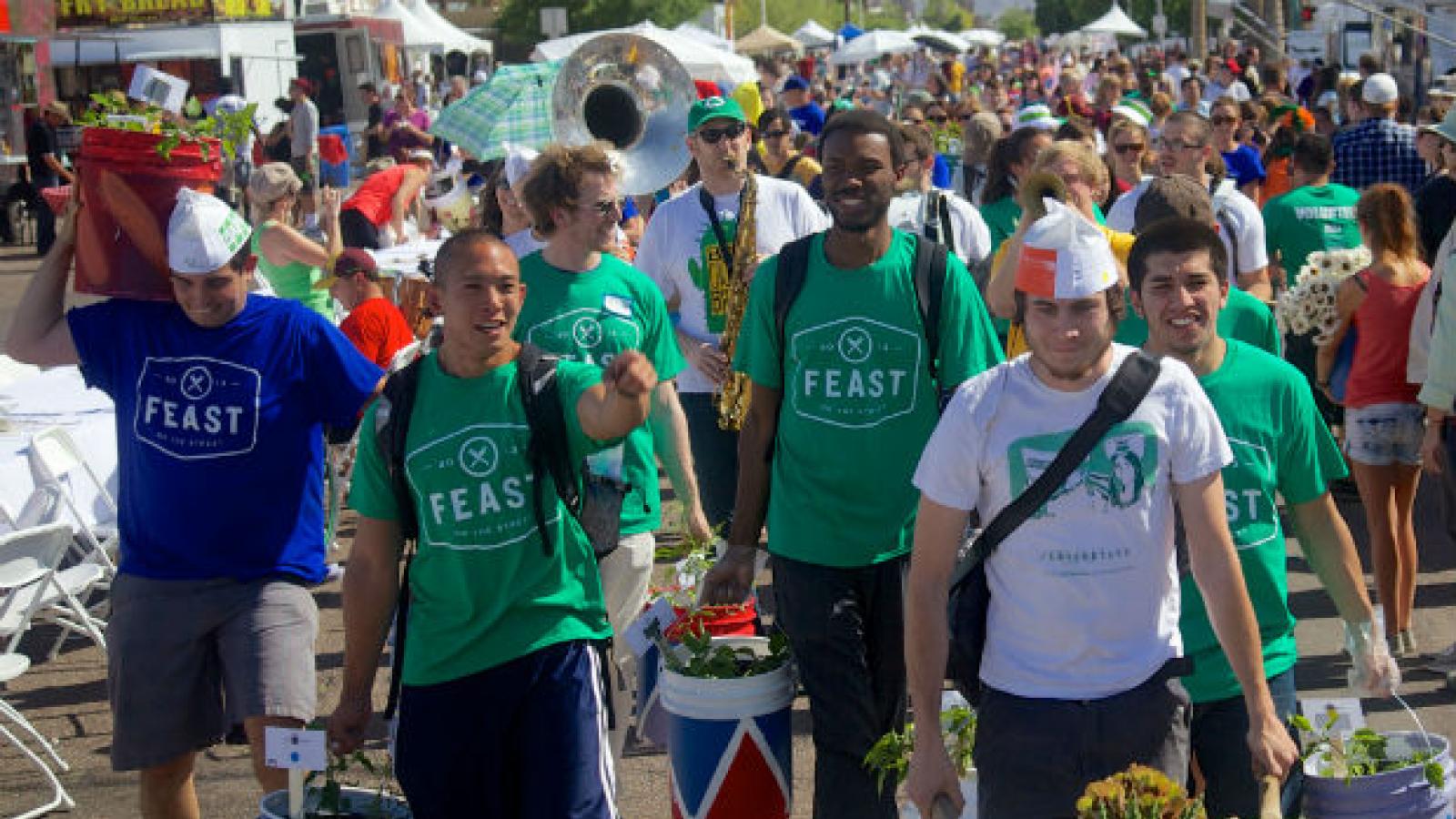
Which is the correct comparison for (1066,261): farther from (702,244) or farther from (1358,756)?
(702,244)

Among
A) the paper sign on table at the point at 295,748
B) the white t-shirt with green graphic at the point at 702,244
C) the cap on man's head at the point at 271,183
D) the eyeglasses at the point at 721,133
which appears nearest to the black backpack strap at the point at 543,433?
the paper sign on table at the point at 295,748

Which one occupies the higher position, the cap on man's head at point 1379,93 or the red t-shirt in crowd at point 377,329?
the cap on man's head at point 1379,93

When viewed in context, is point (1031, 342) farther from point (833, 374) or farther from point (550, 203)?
point (550, 203)

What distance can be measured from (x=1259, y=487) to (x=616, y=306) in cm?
209

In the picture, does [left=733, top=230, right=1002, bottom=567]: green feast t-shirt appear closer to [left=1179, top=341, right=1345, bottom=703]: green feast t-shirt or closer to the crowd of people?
the crowd of people

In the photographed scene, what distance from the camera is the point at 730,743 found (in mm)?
5039

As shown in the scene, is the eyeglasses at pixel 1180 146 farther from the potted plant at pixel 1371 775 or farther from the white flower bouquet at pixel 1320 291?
the potted plant at pixel 1371 775

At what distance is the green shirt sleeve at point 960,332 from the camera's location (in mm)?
4934

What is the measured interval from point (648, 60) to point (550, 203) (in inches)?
207

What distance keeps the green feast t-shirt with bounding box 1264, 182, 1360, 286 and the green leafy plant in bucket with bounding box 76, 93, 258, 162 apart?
6198 millimetres

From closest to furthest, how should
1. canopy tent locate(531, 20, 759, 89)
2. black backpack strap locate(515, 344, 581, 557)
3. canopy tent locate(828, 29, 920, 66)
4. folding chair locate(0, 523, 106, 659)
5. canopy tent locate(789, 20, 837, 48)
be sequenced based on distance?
black backpack strap locate(515, 344, 581, 557), folding chair locate(0, 523, 106, 659), canopy tent locate(531, 20, 759, 89), canopy tent locate(828, 29, 920, 66), canopy tent locate(789, 20, 837, 48)

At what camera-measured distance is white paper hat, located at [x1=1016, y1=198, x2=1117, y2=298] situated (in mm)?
3838

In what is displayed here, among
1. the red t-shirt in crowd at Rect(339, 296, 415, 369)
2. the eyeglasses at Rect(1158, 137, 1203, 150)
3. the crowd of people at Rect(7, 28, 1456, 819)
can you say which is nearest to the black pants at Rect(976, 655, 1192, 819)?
the crowd of people at Rect(7, 28, 1456, 819)

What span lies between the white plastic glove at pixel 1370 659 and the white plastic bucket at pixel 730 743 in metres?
1.41
